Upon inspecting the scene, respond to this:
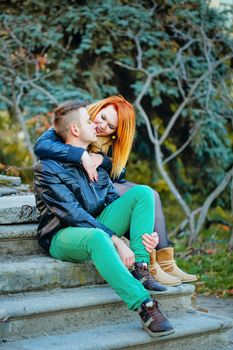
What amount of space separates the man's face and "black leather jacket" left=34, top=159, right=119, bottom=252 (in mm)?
175

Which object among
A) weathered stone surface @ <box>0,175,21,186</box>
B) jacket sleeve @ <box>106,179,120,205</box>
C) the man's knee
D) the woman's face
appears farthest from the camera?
weathered stone surface @ <box>0,175,21,186</box>

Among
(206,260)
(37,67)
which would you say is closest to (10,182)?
(206,260)

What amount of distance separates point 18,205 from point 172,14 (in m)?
5.26

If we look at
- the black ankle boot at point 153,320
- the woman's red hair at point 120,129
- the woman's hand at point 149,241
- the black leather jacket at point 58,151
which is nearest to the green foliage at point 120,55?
the woman's red hair at point 120,129

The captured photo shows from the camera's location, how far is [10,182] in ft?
17.6

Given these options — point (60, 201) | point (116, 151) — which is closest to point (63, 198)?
point (60, 201)

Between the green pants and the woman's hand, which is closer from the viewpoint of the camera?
the green pants

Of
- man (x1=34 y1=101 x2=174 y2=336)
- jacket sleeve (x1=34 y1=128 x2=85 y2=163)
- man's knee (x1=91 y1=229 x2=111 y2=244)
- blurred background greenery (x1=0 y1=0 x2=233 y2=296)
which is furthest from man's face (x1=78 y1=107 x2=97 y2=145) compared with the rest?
blurred background greenery (x1=0 y1=0 x2=233 y2=296)

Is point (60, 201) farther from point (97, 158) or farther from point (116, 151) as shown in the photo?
point (116, 151)

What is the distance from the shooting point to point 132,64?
29.1 ft

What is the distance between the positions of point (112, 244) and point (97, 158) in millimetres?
807

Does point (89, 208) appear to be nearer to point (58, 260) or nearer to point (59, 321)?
point (58, 260)

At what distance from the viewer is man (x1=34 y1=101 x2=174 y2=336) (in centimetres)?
359

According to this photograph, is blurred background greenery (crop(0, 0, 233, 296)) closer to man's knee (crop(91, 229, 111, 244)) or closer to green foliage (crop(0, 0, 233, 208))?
green foliage (crop(0, 0, 233, 208))
